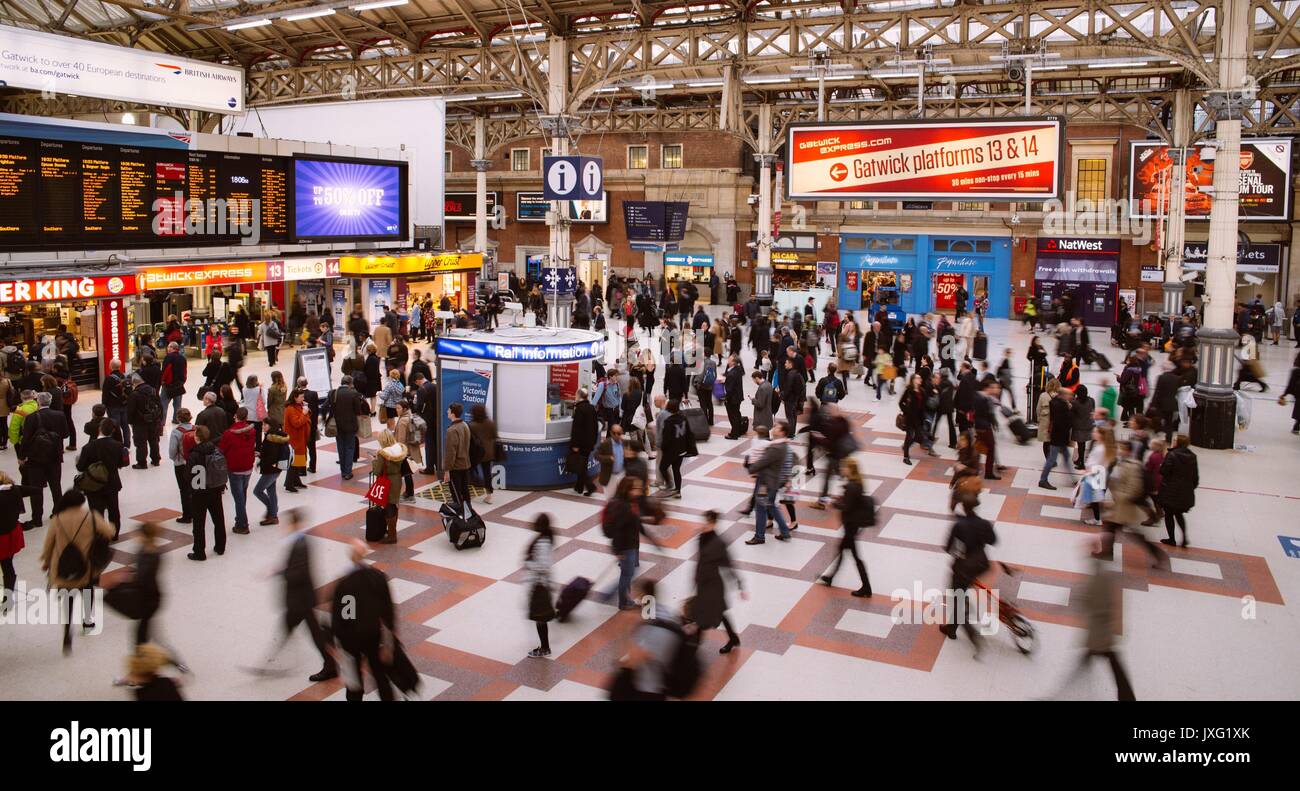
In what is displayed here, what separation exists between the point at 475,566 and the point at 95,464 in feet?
12.7

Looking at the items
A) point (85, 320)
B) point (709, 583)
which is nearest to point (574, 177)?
point (85, 320)

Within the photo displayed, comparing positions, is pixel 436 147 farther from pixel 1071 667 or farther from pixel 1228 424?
pixel 1071 667

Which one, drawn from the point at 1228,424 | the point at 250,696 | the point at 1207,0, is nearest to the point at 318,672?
the point at 250,696

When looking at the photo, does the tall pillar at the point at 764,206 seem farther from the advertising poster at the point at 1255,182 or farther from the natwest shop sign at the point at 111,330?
the natwest shop sign at the point at 111,330

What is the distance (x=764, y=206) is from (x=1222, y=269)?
65.4ft

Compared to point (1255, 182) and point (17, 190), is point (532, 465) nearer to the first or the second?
point (17, 190)

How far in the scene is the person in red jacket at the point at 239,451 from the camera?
10.8 meters

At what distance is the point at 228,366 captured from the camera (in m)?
16.1

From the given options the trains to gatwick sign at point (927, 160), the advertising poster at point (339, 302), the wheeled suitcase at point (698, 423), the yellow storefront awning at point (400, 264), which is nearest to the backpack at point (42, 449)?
the wheeled suitcase at point (698, 423)

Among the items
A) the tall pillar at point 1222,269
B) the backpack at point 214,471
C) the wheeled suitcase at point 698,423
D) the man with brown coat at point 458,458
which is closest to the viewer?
the backpack at point 214,471

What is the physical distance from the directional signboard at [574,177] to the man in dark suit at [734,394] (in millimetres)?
4714

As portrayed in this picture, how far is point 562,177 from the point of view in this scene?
19.3m

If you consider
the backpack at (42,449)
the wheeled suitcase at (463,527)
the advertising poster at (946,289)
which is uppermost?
the advertising poster at (946,289)

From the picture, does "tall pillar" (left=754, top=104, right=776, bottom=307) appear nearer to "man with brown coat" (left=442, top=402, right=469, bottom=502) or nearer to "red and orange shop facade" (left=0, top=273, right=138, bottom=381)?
"red and orange shop facade" (left=0, top=273, right=138, bottom=381)
